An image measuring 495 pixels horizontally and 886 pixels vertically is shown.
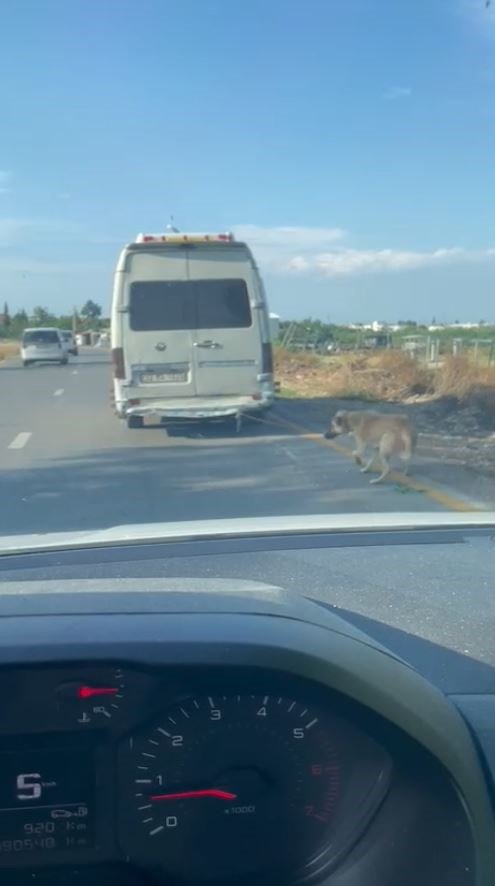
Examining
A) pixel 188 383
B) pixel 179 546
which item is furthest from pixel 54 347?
pixel 179 546

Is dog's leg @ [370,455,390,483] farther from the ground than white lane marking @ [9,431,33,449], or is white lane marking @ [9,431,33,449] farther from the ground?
dog's leg @ [370,455,390,483]

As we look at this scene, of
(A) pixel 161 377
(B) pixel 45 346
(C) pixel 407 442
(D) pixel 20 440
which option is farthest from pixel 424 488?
(B) pixel 45 346

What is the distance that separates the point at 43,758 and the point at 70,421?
61.0 feet

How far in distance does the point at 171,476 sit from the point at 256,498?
80.2 inches

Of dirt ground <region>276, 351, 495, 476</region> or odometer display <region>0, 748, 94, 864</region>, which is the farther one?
dirt ground <region>276, 351, 495, 476</region>

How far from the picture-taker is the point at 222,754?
7.93ft

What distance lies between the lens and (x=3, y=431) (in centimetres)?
1945

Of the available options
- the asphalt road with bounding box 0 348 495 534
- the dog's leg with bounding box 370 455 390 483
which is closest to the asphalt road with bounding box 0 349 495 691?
the asphalt road with bounding box 0 348 495 534

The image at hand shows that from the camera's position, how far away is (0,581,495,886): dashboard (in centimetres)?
222

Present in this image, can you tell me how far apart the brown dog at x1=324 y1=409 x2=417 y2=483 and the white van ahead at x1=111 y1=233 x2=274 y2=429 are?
13.6ft

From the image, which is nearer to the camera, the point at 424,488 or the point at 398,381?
the point at 424,488

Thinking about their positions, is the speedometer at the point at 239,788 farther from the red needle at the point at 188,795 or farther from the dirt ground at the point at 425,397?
the dirt ground at the point at 425,397

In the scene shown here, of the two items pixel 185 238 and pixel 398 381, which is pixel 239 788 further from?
pixel 398 381

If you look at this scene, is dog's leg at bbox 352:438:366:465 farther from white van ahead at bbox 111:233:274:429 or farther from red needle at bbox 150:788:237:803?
red needle at bbox 150:788:237:803
